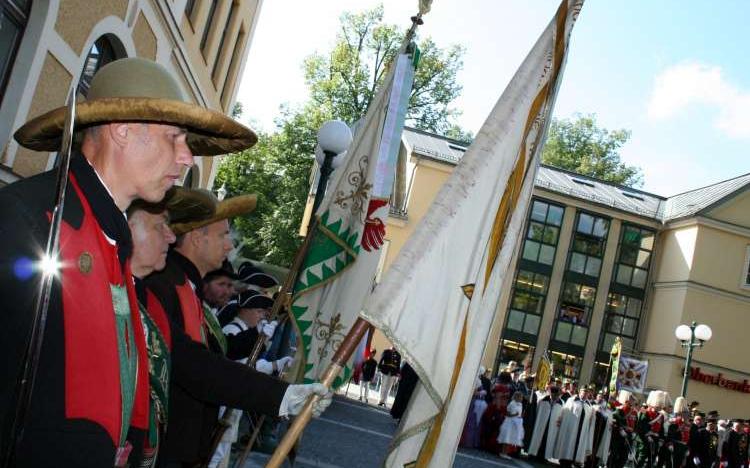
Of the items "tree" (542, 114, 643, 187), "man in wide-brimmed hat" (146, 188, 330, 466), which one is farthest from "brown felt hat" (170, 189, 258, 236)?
"tree" (542, 114, 643, 187)

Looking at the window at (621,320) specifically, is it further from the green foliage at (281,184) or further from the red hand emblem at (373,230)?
the red hand emblem at (373,230)

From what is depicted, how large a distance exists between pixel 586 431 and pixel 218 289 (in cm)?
1353

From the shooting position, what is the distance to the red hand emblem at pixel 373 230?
16.0 ft

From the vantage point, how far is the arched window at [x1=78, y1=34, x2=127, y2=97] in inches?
342

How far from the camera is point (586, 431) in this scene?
1680cm

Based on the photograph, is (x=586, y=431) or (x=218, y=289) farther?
(x=586, y=431)

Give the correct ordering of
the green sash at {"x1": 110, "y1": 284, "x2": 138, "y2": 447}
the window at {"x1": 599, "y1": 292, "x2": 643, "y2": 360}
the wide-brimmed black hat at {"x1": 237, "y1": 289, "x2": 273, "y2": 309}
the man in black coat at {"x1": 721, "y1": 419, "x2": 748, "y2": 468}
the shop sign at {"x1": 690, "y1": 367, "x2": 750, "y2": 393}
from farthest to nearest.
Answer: the window at {"x1": 599, "y1": 292, "x2": 643, "y2": 360}
the shop sign at {"x1": 690, "y1": 367, "x2": 750, "y2": 393}
the man in black coat at {"x1": 721, "y1": 419, "x2": 748, "y2": 468}
the wide-brimmed black hat at {"x1": 237, "y1": 289, "x2": 273, "y2": 309}
the green sash at {"x1": 110, "y1": 284, "x2": 138, "y2": 447}

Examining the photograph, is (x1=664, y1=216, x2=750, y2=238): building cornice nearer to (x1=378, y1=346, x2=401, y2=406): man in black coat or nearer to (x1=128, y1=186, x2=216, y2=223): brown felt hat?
(x1=378, y1=346, x2=401, y2=406): man in black coat

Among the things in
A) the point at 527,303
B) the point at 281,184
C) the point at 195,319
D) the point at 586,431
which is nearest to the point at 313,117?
the point at 281,184

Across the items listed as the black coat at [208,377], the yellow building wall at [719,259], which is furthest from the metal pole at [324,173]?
the yellow building wall at [719,259]

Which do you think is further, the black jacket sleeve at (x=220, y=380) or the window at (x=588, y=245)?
the window at (x=588, y=245)

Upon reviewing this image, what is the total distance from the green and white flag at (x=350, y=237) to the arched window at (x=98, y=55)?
192 inches

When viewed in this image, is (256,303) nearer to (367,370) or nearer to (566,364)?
(367,370)

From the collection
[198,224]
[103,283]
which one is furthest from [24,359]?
[198,224]
